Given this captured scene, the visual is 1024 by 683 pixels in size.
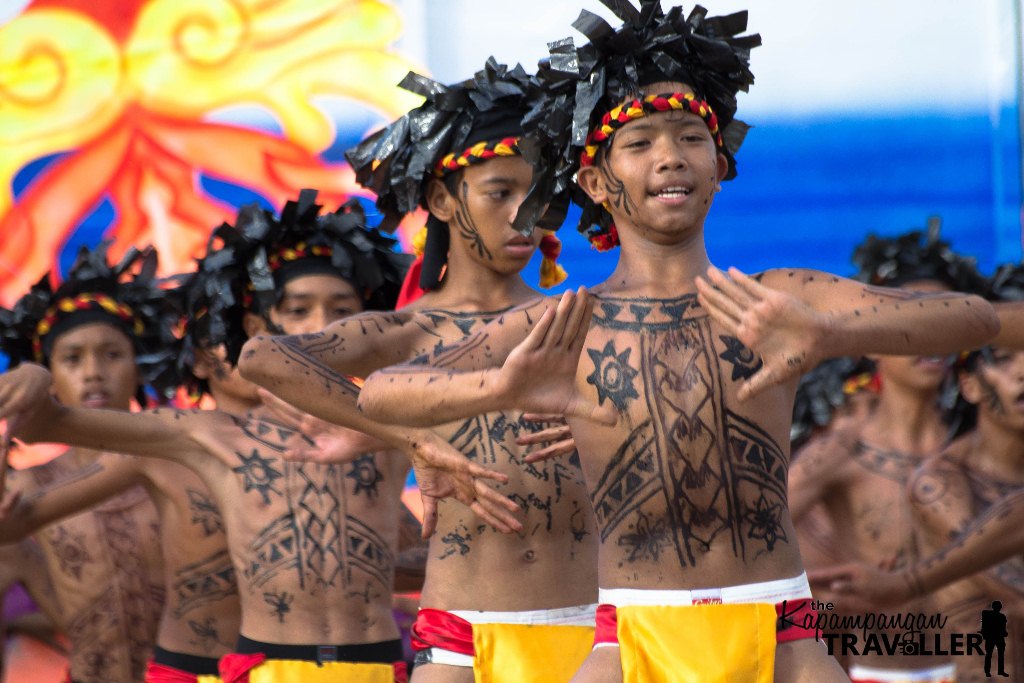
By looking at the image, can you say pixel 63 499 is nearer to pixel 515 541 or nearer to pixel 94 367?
pixel 94 367

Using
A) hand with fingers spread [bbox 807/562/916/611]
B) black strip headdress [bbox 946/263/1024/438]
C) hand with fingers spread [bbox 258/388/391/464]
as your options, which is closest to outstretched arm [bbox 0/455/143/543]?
hand with fingers spread [bbox 258/388/391/464]

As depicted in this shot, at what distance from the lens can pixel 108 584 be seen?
21.7ft

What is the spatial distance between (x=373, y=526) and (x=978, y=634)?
273cm

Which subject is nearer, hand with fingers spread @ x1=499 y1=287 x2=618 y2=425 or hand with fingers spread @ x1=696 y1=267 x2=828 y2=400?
hand with fingers spread @ x1=696 y1=267 x2=828 y2=400

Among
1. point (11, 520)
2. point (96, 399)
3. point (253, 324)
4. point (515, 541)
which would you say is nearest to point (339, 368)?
point (515, 541)

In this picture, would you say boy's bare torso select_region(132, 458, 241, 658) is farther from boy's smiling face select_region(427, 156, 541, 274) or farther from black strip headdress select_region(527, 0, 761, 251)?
black strip headdress select_region(527, 0, 761, 251)

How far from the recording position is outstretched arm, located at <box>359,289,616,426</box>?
3555 millimetres

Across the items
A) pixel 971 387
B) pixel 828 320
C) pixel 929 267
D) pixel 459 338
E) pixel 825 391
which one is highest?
pixel 929 267

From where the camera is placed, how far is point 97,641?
657 cm

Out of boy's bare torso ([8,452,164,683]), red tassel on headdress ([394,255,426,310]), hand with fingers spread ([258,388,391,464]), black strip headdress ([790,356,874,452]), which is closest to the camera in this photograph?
hand with fingers spread ([258,388,391,464])

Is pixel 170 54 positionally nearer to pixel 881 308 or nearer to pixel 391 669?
pixel 391 669

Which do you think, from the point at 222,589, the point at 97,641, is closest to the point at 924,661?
the point at 222,589

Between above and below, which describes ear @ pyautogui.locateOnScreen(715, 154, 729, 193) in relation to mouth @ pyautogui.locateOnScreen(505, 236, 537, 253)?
below

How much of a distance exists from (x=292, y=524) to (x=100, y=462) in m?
1.18
